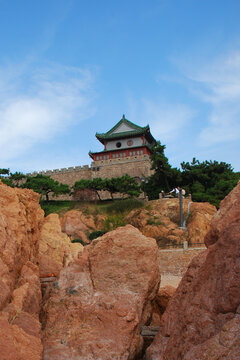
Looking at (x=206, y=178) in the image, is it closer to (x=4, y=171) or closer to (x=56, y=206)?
(x=56, y=206)

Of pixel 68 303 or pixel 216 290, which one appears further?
pixel 68 303

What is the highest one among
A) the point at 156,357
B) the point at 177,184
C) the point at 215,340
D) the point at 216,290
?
the point at 177,184

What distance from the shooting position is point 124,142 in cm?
4025

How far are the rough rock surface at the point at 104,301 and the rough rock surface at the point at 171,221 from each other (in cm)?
1253

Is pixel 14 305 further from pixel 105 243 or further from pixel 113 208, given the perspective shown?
pixel 113 208

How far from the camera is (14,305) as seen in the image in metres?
5.93

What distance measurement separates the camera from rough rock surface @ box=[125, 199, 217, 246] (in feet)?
67.2

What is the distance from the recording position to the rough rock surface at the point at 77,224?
84.5 ft

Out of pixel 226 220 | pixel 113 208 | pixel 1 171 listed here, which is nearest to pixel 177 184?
pixel 113 208

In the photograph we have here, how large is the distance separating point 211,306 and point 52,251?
814 cm

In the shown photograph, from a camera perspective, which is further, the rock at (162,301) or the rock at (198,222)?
the rock at (198,222)

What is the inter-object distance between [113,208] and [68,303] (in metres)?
21.9

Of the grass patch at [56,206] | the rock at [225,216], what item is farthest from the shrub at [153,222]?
the rock at [225,216]

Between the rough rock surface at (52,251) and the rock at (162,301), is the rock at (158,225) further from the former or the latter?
the rock at (162,301)
